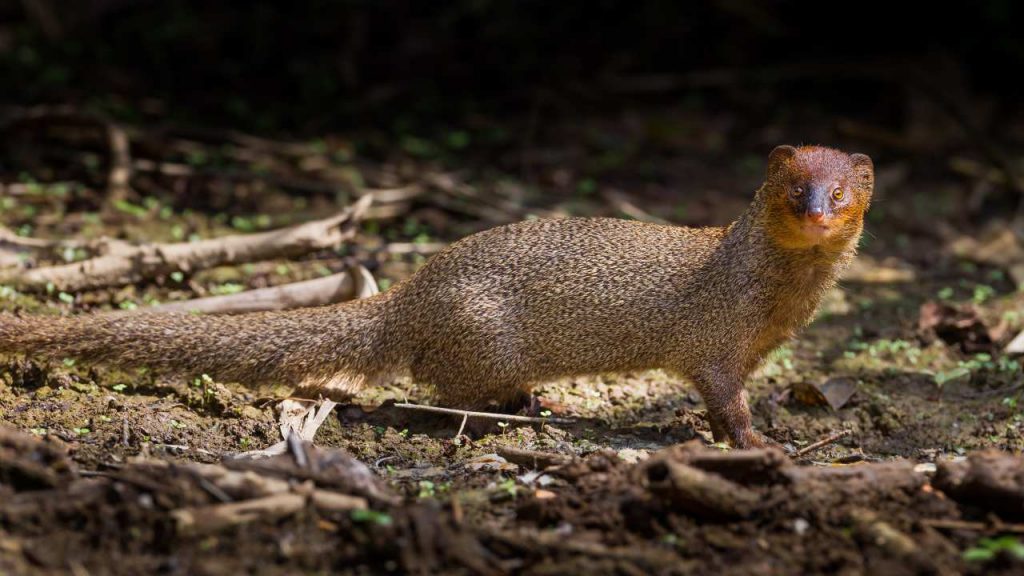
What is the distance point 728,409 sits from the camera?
4.34 m

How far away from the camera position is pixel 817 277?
4.46 m

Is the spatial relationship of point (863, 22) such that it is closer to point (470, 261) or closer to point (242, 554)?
point (470, 261)

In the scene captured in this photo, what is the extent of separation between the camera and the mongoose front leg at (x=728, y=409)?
14.0 feet

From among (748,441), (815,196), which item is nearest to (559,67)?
(815,196)

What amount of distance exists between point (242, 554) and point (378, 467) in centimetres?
111

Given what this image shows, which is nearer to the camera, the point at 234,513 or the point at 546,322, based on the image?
the point at 234,513

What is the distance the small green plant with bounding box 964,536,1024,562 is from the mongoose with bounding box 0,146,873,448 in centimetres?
149

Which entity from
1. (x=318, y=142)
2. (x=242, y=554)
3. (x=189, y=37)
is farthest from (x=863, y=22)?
(x=242, y=554)

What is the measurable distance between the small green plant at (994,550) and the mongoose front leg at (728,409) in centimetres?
141

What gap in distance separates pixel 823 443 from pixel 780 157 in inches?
45.8

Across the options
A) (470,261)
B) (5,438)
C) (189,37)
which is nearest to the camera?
(5,438)

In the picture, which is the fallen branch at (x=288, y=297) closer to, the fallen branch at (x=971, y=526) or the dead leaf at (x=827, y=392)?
the dead leaf at (x=827, y=392)

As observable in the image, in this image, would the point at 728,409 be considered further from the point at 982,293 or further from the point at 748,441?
the point at 982,293

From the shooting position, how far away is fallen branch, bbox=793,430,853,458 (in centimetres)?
401
